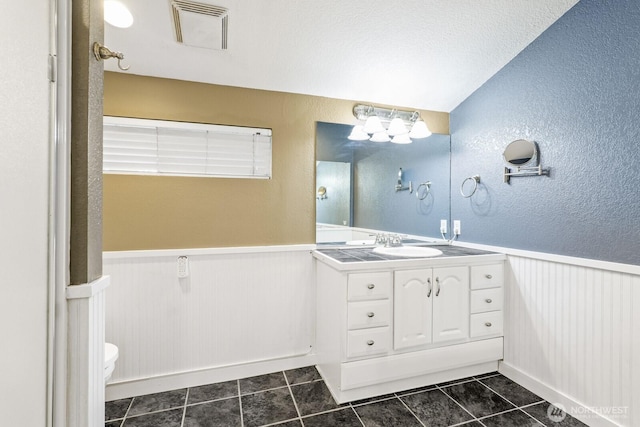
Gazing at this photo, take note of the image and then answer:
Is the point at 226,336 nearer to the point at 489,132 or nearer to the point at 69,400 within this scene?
the point at 69,400

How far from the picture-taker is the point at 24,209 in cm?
75

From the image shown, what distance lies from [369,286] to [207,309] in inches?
44.2

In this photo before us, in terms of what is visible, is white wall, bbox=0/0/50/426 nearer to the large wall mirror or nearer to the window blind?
the window blind

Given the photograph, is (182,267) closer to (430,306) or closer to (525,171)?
(430,306)

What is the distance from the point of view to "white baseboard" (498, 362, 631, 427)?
1.61 metres

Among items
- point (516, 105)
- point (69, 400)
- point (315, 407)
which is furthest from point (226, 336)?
point (516, 105)

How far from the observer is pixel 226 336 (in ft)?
7.03

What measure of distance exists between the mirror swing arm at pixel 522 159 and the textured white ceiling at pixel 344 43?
0.61 meters

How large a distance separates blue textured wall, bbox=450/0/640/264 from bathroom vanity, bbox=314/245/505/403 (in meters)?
0.43

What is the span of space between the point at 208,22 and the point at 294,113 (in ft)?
2.69

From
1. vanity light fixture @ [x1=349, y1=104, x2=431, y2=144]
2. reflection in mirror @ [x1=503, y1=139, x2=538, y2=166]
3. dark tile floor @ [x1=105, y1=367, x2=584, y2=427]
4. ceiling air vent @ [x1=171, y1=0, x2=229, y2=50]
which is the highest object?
ceiling air vent @ [x1=171, y1=0, x2=229, y2=50]

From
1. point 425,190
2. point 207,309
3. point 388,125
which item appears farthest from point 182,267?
point 425,190

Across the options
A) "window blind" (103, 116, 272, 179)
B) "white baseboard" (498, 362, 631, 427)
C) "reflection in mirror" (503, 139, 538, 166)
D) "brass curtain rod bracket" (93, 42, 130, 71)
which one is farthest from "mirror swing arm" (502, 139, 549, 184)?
"brass curtain rod bracket" (93, 42, 130, 71)

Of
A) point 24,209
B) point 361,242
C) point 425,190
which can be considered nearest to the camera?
point 24,209
